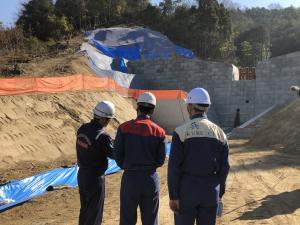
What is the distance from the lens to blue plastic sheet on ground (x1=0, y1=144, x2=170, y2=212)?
9.67 m

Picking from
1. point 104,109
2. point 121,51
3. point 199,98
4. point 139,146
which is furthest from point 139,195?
point 121,51

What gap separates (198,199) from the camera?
4.20 m

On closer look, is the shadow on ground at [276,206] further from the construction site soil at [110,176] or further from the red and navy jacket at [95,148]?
the red and navy jacket at [95,148]

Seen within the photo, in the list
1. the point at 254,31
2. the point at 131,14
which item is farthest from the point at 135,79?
the point at 254,31

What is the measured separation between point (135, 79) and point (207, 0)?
1647cm

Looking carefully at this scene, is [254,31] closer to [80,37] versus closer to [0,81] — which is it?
[80,37]

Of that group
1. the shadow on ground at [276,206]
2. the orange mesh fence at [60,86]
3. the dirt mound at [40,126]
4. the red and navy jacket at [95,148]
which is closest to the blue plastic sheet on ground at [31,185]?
the dirt mound at [40,126]

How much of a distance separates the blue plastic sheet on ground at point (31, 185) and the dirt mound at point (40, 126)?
97.1 inches

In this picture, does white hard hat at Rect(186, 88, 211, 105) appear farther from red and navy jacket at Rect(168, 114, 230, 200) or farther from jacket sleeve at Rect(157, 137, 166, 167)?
jacket sleeve at Rect(157, 137, 166, 167)

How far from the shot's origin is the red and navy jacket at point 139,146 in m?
4.92

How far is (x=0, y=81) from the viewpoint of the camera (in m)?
16.9

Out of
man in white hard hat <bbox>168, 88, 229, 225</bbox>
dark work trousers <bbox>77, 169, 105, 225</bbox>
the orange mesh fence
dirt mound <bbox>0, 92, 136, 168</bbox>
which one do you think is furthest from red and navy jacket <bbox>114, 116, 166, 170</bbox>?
the orange mesh fence

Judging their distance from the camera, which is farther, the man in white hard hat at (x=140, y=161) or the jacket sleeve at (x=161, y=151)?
the jacket sleeve at (x=161, y=151)

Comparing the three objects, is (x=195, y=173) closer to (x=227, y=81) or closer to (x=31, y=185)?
(x=31, y=185)
